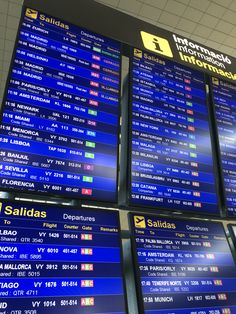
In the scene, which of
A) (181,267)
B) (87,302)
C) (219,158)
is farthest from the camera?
(219,158)

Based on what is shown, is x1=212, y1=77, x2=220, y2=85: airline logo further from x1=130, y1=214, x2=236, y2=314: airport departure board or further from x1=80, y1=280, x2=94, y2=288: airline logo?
x1=80, y1=280, x2=94, y2=288: airline logo

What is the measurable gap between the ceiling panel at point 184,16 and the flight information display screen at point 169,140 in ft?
9.01

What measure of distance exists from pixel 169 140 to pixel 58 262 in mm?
1170

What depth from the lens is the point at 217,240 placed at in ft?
6.35

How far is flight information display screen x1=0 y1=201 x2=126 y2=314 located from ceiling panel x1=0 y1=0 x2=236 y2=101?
4217 millimetres

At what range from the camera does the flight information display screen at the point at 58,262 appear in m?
1.25

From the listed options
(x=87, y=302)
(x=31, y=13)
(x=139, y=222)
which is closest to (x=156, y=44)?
(x=31, y=13)

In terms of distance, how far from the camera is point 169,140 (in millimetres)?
2158

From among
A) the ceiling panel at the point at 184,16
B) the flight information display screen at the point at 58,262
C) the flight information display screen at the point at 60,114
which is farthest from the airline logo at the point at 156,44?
the ceiling panel at the point at 184,16

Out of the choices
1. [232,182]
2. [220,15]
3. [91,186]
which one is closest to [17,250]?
[91,186]

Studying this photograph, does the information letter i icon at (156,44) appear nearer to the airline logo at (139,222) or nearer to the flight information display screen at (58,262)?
the airline logo at (139,222)

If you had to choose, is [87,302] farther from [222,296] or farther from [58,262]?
[222,296]

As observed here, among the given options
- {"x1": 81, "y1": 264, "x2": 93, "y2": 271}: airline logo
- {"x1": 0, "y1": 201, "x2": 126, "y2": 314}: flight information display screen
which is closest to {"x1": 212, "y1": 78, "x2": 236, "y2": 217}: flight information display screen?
{"x1": 0, "y1": 201, "x2": 126, "y2": 314}: flight information display screen

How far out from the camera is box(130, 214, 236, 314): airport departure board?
1.51m
